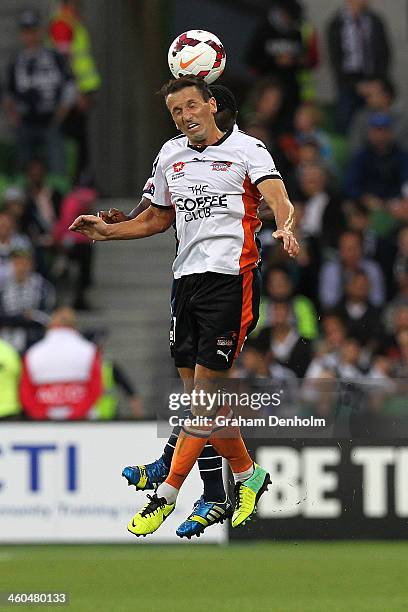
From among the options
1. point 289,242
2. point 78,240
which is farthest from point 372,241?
point 289,242

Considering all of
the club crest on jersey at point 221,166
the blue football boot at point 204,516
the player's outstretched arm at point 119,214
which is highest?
the club crest on jersey at point 221,166

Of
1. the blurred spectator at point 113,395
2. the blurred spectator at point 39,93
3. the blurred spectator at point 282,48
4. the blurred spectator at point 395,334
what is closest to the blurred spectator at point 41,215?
the blurred spectator at point 39,93

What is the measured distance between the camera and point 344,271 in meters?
16.3

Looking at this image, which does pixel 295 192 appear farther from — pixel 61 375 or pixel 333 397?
pixel 333 397

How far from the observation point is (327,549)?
15.1 m

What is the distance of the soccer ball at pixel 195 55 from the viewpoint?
7906 millimetres

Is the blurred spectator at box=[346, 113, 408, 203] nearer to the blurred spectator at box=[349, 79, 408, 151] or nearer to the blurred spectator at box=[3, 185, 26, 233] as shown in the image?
the blurred spectator at box=[349, 79, 408, 151]

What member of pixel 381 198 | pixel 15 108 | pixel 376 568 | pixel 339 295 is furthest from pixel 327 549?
pixel 15 108

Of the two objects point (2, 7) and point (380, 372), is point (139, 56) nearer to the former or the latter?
point (2, 7)

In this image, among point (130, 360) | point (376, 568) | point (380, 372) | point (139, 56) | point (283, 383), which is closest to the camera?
point (283, 383)

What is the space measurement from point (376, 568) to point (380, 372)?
1834mm

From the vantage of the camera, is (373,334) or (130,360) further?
(130,360)

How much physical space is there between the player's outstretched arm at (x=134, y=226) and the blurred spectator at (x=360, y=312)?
690 centimetres

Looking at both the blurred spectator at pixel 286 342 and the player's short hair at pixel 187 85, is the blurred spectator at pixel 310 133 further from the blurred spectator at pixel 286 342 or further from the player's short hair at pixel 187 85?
the player's short hair at pixel 187 85
